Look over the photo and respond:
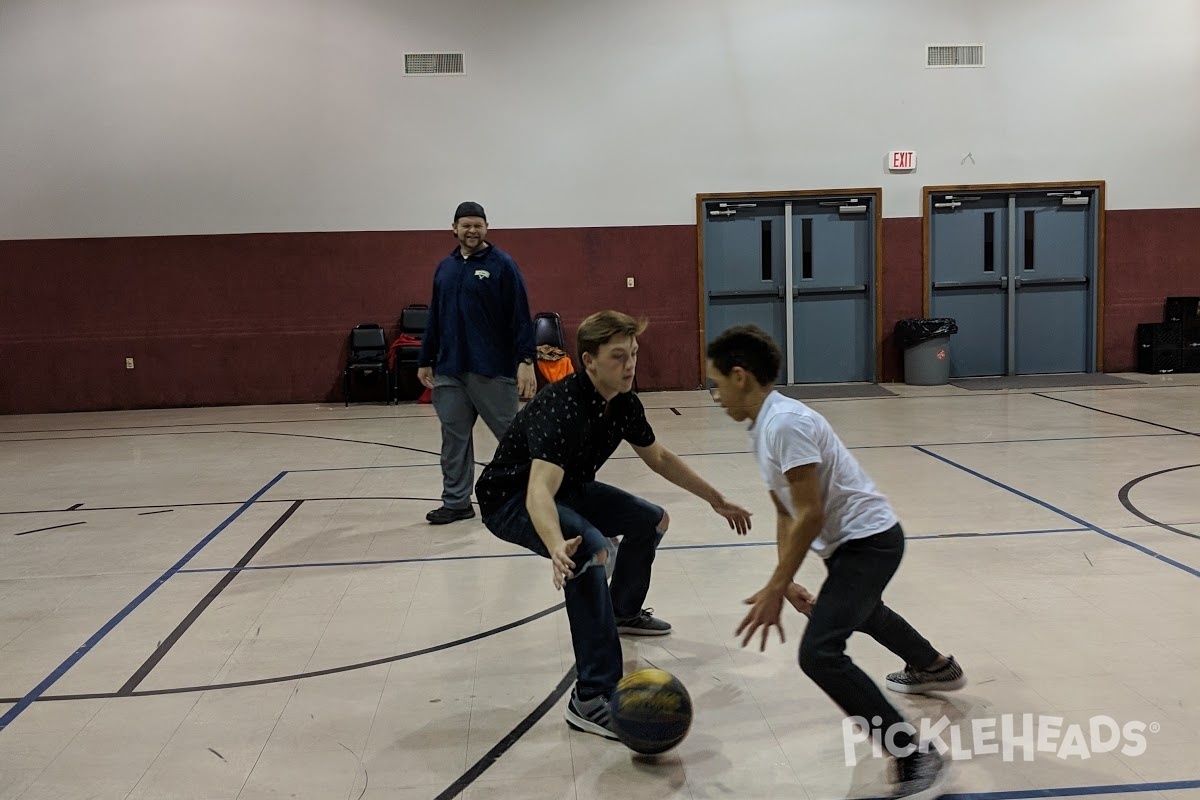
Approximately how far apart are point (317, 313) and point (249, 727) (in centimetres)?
928

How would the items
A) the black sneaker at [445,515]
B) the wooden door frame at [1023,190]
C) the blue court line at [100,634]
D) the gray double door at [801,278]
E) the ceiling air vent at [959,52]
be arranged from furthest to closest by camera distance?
the gray double door at [801,278] → the wooden door frame at [1023,190] → the ceiling air vent at [959,52] → the black sneaker at [445,515] → the blue court line at [100,634]

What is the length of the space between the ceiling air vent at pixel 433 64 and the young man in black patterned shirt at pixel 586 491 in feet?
30.4

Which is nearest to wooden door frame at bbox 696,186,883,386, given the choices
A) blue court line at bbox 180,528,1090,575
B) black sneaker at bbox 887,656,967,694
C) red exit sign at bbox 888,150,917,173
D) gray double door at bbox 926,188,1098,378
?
red exit sign at bbox 888,150,917,173

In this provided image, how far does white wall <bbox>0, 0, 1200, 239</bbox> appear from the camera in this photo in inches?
449

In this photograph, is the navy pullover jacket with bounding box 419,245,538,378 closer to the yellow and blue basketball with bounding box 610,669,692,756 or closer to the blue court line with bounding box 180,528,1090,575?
the blue court line with bounding box 180,528,1090,575

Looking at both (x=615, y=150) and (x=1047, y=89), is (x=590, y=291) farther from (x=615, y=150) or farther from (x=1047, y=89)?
(x=1047, y=89)

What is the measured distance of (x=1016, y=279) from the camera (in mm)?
12250

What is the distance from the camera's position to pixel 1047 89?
39.0 feet

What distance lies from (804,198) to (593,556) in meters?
9.76

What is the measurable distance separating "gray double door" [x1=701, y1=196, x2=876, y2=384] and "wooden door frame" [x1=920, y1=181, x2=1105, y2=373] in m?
0.62

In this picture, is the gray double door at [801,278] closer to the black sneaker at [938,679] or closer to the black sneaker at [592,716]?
the black sneaker at [938,679]

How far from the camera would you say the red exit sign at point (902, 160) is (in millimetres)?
11852

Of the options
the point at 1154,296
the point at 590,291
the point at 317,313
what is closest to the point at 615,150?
the point at 590,291

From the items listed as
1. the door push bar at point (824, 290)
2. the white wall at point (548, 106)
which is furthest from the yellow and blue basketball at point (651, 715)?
the door push bar at point (824, 290)
